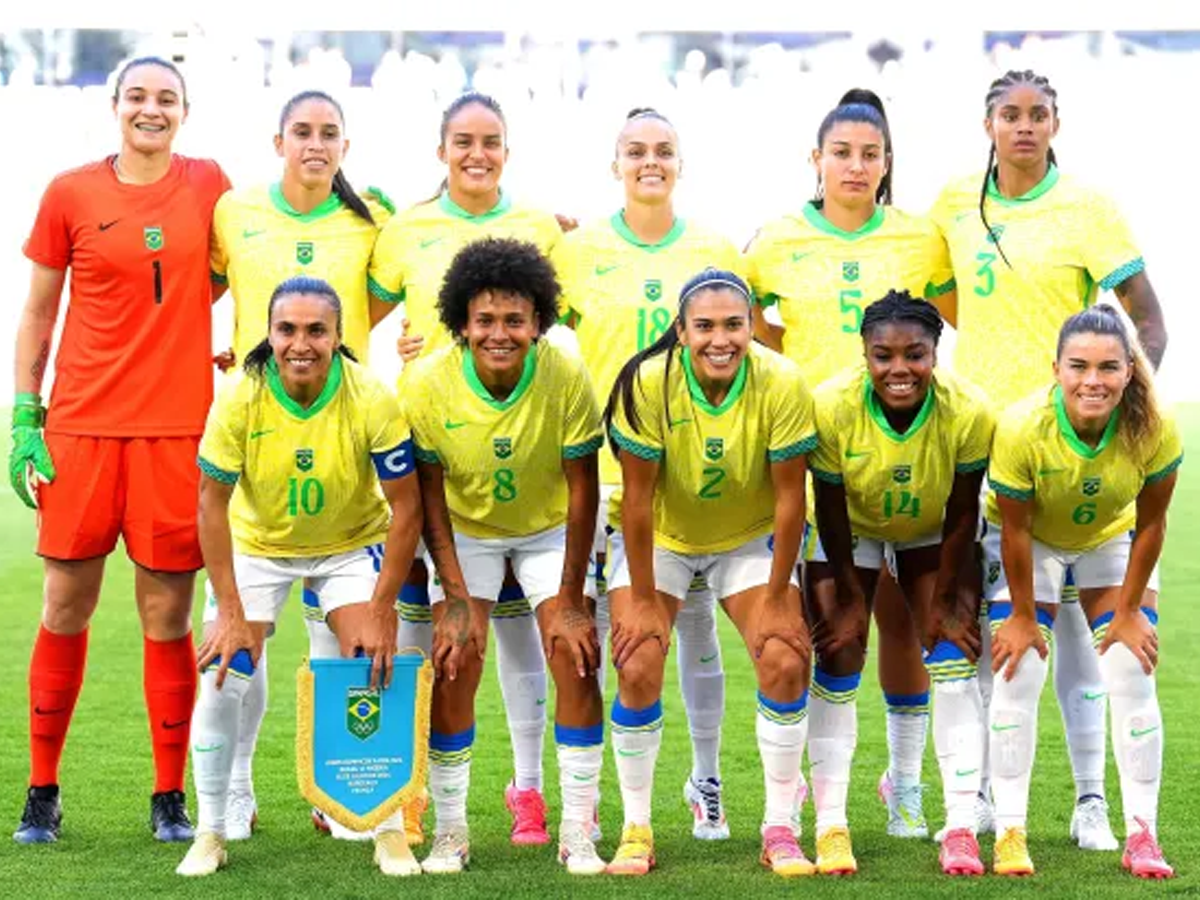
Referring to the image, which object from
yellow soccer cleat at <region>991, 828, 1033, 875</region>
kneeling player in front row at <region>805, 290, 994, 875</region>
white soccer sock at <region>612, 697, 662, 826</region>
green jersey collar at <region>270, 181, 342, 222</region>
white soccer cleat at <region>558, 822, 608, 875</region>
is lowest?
white soccer cleat at <region>558, 822, 608, 875</region>

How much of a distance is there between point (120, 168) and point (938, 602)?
2172 millimetres

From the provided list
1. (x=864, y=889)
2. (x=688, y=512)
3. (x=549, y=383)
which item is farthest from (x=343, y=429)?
(x=864, y=889)

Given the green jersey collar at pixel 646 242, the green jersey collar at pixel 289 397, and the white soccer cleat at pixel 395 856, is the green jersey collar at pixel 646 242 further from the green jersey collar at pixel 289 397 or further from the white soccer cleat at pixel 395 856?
the white soccer cleat at pixel 395 856

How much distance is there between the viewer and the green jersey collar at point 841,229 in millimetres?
5191

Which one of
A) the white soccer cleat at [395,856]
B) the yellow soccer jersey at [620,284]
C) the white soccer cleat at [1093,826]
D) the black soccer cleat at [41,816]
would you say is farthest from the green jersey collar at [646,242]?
the black soccer cleat at [41,816]

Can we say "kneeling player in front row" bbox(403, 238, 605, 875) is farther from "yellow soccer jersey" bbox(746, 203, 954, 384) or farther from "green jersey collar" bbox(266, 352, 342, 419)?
"yellow soccer jersey" bbox(746, 203, 954, 384)

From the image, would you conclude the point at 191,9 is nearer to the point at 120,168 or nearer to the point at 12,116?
the point at 12,116

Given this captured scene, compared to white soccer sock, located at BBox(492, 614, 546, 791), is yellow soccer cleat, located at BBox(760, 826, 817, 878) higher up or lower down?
lower down

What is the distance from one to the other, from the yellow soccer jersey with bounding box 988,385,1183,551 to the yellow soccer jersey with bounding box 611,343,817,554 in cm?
42

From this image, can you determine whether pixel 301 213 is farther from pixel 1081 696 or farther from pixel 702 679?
pixel 1081 696

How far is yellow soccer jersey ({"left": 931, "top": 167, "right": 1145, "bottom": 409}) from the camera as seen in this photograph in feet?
16.5

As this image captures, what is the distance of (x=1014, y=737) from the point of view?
4.68m

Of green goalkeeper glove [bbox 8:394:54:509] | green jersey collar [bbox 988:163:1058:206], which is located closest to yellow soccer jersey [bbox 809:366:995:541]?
green jersey collar [bbox 988:163:1058:206]

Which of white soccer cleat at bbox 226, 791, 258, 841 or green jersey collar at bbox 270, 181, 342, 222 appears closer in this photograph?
white soccer cleat at bbox 226, 791, 258, 841
